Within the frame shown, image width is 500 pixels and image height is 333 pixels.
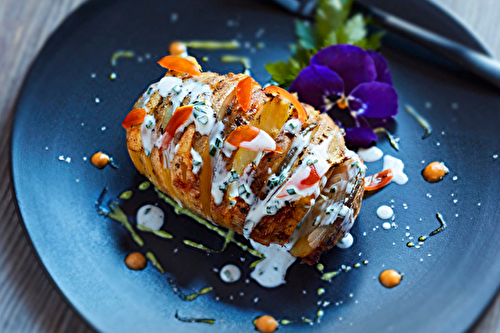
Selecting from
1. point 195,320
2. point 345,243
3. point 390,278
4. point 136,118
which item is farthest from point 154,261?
point 390,278

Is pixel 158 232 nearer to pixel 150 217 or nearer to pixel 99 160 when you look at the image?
pixel 150 217

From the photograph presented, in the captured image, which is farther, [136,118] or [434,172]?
[434,172]

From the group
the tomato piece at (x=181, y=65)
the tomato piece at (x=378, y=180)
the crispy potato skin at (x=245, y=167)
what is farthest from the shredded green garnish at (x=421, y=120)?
the tomato piece at (x=181, y=65)

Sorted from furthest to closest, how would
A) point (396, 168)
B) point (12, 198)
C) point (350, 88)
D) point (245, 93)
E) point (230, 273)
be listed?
point (350, 88)
point (396, 168)
point (12, 198)
point (230, 273)
point (245, 93)

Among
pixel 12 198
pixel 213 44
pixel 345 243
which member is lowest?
pixel 12 198

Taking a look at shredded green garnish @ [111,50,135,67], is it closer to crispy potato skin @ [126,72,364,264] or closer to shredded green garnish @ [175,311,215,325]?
crispy potato skin @ [126,72,364,264]

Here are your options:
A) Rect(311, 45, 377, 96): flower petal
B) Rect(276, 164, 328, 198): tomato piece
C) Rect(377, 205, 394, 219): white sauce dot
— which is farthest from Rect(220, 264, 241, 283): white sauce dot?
Rect(311, 45, 377, 96): flower petal

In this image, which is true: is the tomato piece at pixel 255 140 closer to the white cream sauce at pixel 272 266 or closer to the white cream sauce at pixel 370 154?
the white cream sauce at pixel 272 266
